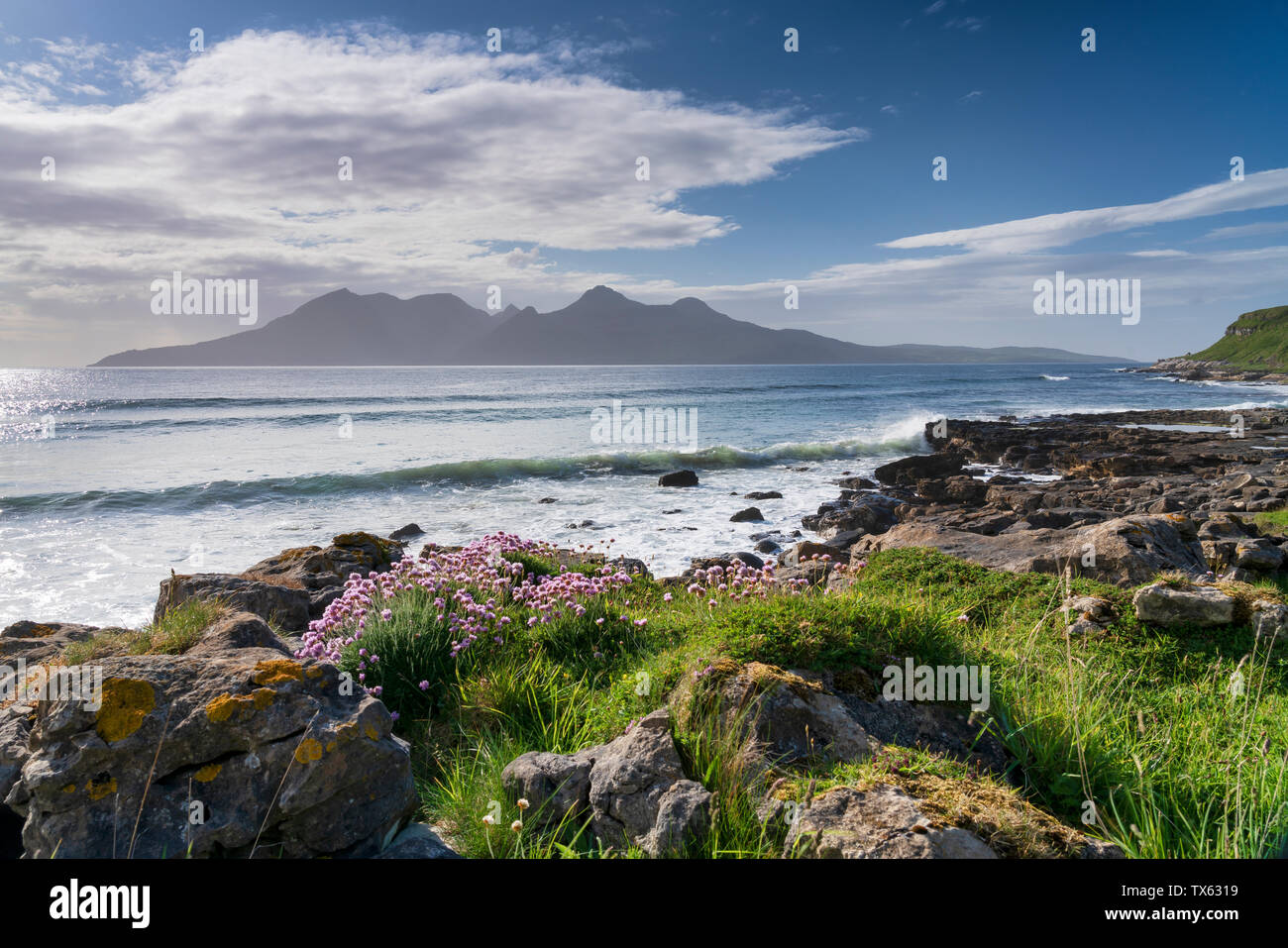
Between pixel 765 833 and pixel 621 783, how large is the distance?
2.60 ft

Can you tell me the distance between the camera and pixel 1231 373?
10288cm

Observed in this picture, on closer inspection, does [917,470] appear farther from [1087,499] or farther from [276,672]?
[276,672]

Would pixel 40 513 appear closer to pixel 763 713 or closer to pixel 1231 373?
pixel 763 713

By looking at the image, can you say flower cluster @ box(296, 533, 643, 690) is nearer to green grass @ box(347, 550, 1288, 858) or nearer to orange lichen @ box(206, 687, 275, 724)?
green grass @ box(347, 550, 1288, 858)

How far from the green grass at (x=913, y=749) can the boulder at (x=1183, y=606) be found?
14cm

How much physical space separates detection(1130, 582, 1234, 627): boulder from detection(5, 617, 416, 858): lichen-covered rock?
696 cm

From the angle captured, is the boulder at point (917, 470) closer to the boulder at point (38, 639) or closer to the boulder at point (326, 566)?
the boulder at point (326, 566)

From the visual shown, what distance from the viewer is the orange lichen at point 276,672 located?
12.0ft

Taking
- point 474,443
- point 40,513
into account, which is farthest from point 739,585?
point 474,443

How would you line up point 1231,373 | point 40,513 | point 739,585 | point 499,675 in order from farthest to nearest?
point 1231,373 → point 40,513 → point 739,585 → point 499,675

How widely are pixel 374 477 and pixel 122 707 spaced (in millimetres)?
26970

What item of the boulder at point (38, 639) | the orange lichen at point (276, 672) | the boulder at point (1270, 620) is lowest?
the boulder at point (38, 639)

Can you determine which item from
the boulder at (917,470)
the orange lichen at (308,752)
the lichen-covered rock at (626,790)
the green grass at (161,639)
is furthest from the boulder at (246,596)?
the boulder at (917,470)

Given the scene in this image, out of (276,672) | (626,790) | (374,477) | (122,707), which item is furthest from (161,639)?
(374,477)
